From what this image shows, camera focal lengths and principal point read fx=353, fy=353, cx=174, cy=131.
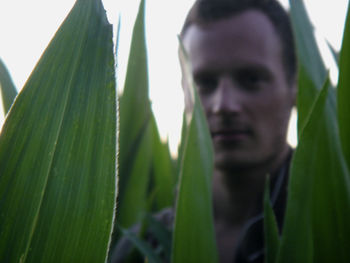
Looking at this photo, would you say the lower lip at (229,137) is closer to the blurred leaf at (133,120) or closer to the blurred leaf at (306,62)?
the blurred leaf at (133,120)

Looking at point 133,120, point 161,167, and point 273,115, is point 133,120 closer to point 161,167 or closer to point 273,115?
point 161,167

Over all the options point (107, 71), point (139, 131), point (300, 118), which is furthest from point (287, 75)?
point (107, 71)

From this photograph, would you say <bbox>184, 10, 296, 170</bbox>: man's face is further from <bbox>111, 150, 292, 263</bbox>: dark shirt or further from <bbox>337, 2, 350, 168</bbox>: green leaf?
<bbox>337, 2, 350, 168</bbox>: green leaf

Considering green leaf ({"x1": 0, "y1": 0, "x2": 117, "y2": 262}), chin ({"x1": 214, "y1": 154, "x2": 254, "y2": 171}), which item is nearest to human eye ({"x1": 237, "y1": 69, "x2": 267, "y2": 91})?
chin ({"x1": 214, "y1": 154, "x2": 254, "y2": 171})

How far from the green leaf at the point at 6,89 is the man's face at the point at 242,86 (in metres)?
0.23

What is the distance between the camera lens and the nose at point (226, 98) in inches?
17.3

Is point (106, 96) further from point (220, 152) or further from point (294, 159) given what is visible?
point (220, 152)

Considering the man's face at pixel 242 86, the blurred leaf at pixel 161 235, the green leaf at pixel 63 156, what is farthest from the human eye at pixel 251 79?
the green leaf at pixel 63 156

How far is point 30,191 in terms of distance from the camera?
13 centimetres

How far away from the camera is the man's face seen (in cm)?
47

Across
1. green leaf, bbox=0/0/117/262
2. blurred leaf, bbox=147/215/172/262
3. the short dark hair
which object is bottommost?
blurred leaf, bbox=147/215/172/262

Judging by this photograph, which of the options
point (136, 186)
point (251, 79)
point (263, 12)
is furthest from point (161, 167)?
point (263, 12)

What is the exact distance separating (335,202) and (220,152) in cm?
29

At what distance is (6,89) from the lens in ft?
1.10
